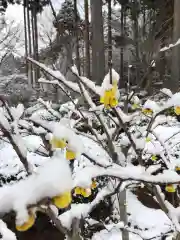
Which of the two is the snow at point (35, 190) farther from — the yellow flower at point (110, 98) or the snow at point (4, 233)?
the yellow flower at point (110, 98)

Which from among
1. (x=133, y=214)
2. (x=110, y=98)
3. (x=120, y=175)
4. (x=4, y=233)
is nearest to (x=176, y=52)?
(x=133, y=214)

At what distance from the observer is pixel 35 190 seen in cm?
58

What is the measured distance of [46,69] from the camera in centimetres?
Result: 172

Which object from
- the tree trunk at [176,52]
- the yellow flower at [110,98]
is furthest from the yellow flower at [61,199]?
the tree trunk at [176,52]

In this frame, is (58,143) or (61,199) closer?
(61,199)

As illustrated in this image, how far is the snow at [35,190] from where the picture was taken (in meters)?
0.58

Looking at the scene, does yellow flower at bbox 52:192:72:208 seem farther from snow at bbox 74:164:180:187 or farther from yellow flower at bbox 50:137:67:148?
yellow flower at bbox 50:137:67:148

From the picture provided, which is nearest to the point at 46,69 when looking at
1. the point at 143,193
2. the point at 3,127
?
the point at 3,127

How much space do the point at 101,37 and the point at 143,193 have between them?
7208mm

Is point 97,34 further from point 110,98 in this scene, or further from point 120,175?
point 120,175

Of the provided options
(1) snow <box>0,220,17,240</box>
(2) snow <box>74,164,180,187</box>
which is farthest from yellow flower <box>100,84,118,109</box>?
(1) snow <box>0,220,17,240</box>

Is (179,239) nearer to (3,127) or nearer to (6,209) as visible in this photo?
(3,127)

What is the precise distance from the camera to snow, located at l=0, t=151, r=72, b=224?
1.90ft

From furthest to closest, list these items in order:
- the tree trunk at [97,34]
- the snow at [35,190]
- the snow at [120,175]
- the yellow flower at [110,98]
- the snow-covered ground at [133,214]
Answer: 1. the tree trunk at [97,34]
2. the snow-covered ground at [133,214]
3. the yellow flower at [110,98]
4. the snow at [120,175]
5. the snow at [35,190]
